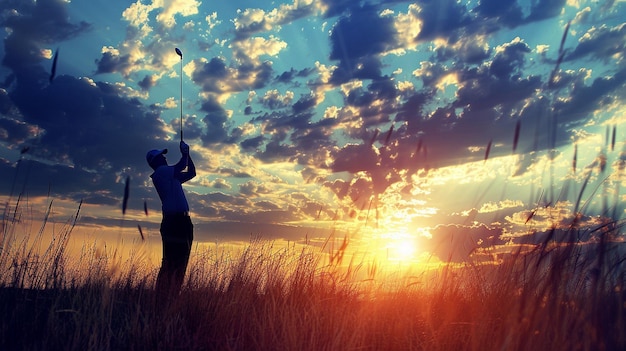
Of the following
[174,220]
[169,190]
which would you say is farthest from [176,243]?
[169,190]

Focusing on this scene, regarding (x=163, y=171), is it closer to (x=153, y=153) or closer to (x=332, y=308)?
(x=153, y=153)

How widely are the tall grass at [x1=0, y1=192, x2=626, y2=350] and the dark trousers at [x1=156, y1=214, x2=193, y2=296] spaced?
1.16ft

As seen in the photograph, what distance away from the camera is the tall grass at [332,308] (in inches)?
173

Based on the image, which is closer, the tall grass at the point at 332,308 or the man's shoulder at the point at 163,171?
the tall grass at the point at 332,308

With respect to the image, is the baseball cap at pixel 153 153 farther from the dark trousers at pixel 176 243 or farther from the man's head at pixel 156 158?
the dark trousers at pixel 176 243

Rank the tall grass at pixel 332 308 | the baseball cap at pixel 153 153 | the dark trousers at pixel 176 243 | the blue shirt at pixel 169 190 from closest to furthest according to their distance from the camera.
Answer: the tall grass at pixel 332 308, the dark trousers at pixel 176 243, the blue shirt at pixel 169 190, the baseball cap at pixel 153 153

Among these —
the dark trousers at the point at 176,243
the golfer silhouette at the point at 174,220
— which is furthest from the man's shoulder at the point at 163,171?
the dark trousers at the point at 176,243

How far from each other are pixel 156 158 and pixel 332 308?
4.18 meters

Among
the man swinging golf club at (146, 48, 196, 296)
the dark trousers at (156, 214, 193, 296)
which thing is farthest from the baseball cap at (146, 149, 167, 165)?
the dark trousers at (156, 214, 193, 296)

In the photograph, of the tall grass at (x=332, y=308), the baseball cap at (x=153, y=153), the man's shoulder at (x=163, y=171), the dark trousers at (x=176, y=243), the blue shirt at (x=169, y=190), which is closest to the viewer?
the tall grass at (x=332, y=308)

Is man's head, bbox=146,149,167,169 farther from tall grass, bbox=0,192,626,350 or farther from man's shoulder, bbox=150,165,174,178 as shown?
tall grass, bbox=0,192,626,350

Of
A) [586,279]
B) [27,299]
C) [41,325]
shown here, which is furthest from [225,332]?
[586,279]

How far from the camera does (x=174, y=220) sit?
7203 mm

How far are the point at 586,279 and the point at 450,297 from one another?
1.53 m
